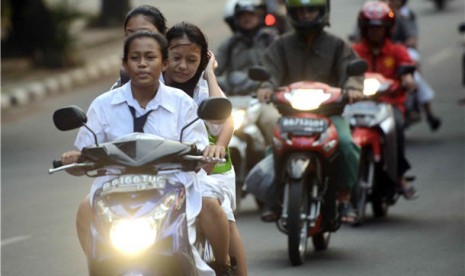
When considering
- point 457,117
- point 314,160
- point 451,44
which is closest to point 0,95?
point 457,117

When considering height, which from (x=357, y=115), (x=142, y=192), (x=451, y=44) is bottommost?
(x=451, y=44)

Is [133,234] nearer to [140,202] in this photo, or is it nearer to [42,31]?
[140,202]

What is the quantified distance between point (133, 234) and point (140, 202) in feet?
0.52

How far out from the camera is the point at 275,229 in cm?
1214

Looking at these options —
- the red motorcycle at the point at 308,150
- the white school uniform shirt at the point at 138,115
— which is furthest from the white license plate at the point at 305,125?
the white school uniform shirt at the point at 138,115

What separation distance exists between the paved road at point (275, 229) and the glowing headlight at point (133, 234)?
3.59 metres

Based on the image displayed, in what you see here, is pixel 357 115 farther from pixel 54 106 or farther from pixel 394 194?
pixel 54 106

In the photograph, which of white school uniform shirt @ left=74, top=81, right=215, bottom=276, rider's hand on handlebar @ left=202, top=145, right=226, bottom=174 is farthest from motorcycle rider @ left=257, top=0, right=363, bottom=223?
rider's hand on handlebar @ left=202, top=145, right=226, bottom=174

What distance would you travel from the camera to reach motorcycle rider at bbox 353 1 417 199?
1271 centimetres

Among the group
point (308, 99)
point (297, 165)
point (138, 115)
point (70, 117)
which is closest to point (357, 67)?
point (308, 99)

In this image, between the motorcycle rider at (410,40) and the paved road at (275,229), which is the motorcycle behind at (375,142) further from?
the motorcycle rider at (410,40)

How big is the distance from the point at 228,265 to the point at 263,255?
3.18m

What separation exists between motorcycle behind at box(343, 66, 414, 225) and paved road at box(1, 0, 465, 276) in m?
0.25

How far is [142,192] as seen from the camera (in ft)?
20.8
